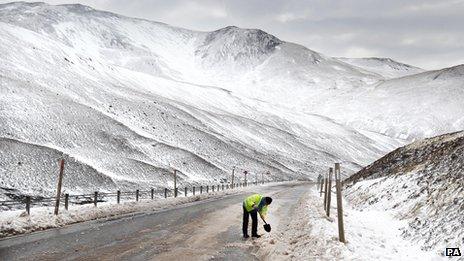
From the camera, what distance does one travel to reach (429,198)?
17547 mm

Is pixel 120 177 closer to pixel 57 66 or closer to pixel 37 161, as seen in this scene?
pixel 37 161

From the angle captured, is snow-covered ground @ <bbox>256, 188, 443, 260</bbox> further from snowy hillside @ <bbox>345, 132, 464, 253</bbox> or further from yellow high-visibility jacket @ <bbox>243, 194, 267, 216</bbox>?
yellow high-visibility jacket @ <bbox>243, 194, 267, 216</bbox>

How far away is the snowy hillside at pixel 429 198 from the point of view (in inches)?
537

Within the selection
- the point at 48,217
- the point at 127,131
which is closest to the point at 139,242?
the point at 48,217

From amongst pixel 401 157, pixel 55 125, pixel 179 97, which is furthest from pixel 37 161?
pixel 179 97

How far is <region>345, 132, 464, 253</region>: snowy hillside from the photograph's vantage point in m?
13.6

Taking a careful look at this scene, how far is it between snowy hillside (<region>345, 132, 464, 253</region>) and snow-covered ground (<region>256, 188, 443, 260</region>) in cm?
43

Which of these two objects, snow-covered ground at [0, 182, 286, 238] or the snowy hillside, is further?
snow-covered ground at [0, 182, 286, 238]

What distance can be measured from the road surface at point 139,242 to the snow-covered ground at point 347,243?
0.89 m

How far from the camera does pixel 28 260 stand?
1300cm

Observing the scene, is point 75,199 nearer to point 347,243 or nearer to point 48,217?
point 48,217

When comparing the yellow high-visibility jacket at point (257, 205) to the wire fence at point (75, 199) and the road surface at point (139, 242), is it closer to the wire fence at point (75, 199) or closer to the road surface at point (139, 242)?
the road surface at point (139, 242)

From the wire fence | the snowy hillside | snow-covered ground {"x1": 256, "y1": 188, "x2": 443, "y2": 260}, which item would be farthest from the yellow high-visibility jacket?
the wire fence

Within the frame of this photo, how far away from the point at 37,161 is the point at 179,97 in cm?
7980
